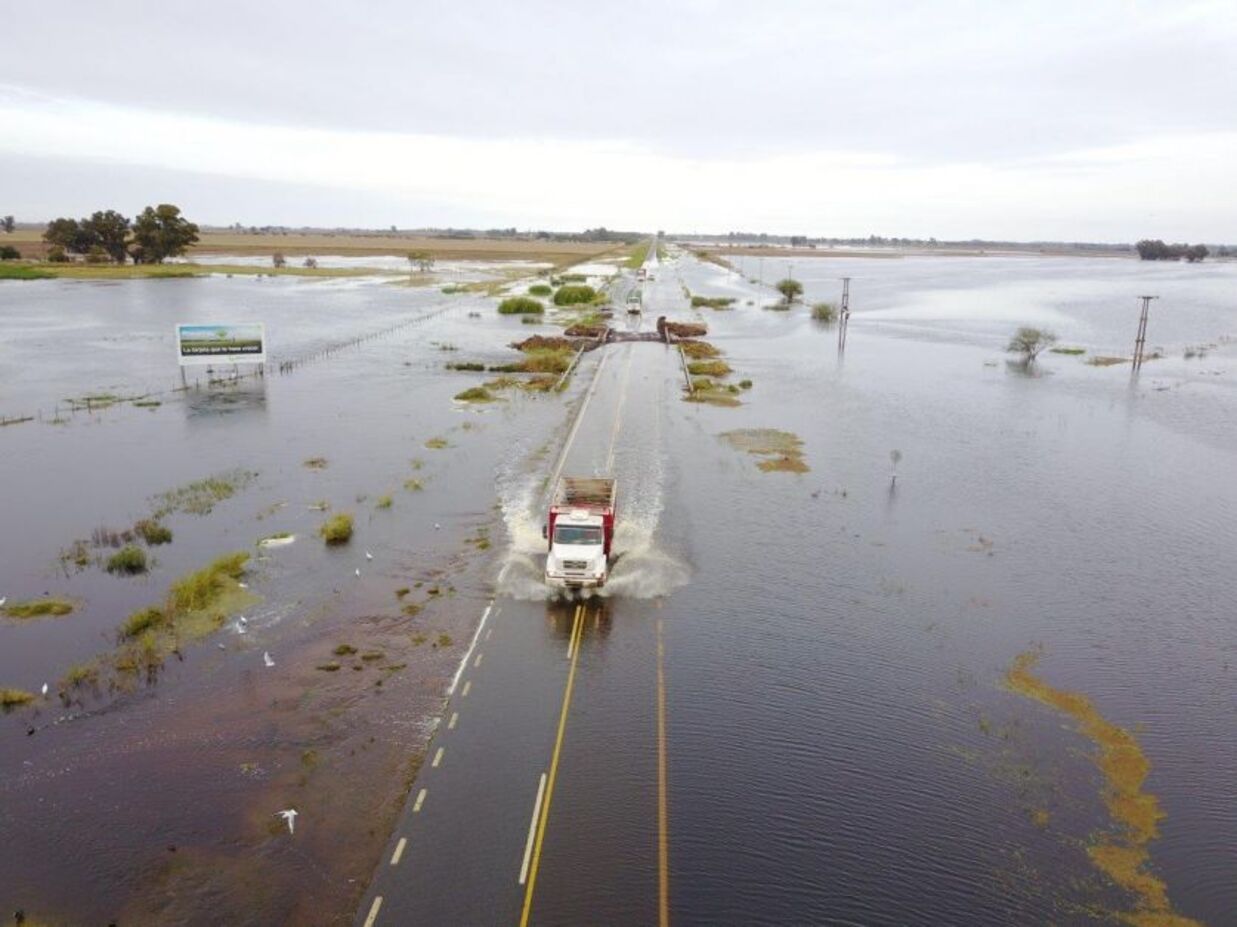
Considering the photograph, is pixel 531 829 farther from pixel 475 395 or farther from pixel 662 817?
pixel 475 395

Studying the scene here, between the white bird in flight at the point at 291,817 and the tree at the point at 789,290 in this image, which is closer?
the white bird in flight at the point at 291,817

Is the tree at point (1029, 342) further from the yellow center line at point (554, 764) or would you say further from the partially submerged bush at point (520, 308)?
the yellow center line at point (554, 764)

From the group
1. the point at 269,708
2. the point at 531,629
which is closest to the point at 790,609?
the point at 531,629

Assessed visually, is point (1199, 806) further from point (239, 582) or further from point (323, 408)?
point (323, 408)

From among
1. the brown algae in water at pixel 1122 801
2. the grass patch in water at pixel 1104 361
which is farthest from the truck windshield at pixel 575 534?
the grass patch in water at pixel 1104 361

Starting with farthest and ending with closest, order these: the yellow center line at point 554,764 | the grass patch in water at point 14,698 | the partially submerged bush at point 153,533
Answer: the partially submerged bush at point 153,533 → the grass patch in water at point 14,698 → the yellow center line at point 554,764

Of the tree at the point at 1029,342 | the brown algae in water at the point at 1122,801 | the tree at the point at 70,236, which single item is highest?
the tree at the point at 70,236

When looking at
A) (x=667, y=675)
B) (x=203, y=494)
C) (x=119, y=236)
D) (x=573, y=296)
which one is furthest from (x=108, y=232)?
(x=667, y=675)
